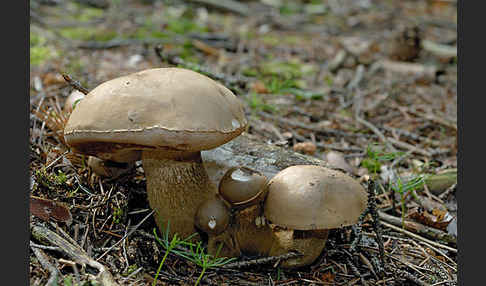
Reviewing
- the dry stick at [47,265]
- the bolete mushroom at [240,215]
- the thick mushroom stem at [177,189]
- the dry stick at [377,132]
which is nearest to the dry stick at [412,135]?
the dry stick at [377,132]

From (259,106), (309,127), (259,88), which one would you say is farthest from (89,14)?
(309,127)

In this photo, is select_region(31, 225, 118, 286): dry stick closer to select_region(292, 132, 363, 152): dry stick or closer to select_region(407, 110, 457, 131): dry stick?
select_region(292, 132, 363, 152): dry stick

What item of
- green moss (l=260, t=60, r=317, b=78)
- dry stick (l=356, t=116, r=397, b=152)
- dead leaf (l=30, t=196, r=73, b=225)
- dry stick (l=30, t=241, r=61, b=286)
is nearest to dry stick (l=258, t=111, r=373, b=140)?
dry stick (l=356, t=116, r=397, b=152)

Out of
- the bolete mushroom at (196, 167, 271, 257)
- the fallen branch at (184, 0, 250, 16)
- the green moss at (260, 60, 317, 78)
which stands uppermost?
the fallen branch at (184, 0, 250, 16)

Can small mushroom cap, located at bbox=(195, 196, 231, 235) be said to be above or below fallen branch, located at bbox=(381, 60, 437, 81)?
below

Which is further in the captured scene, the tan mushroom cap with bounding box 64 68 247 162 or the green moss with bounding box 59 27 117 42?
the green moss with bounding box 59 27 117 42

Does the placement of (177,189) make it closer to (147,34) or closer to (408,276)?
(408,276)

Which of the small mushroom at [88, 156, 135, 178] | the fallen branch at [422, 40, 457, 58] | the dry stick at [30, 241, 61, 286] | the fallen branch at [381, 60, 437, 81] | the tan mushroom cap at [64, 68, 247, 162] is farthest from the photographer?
the fallen branch at [422, 40, 457, 58]

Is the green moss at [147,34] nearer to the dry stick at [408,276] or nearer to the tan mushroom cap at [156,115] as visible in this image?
the tan mushroom cap at [156,115]
